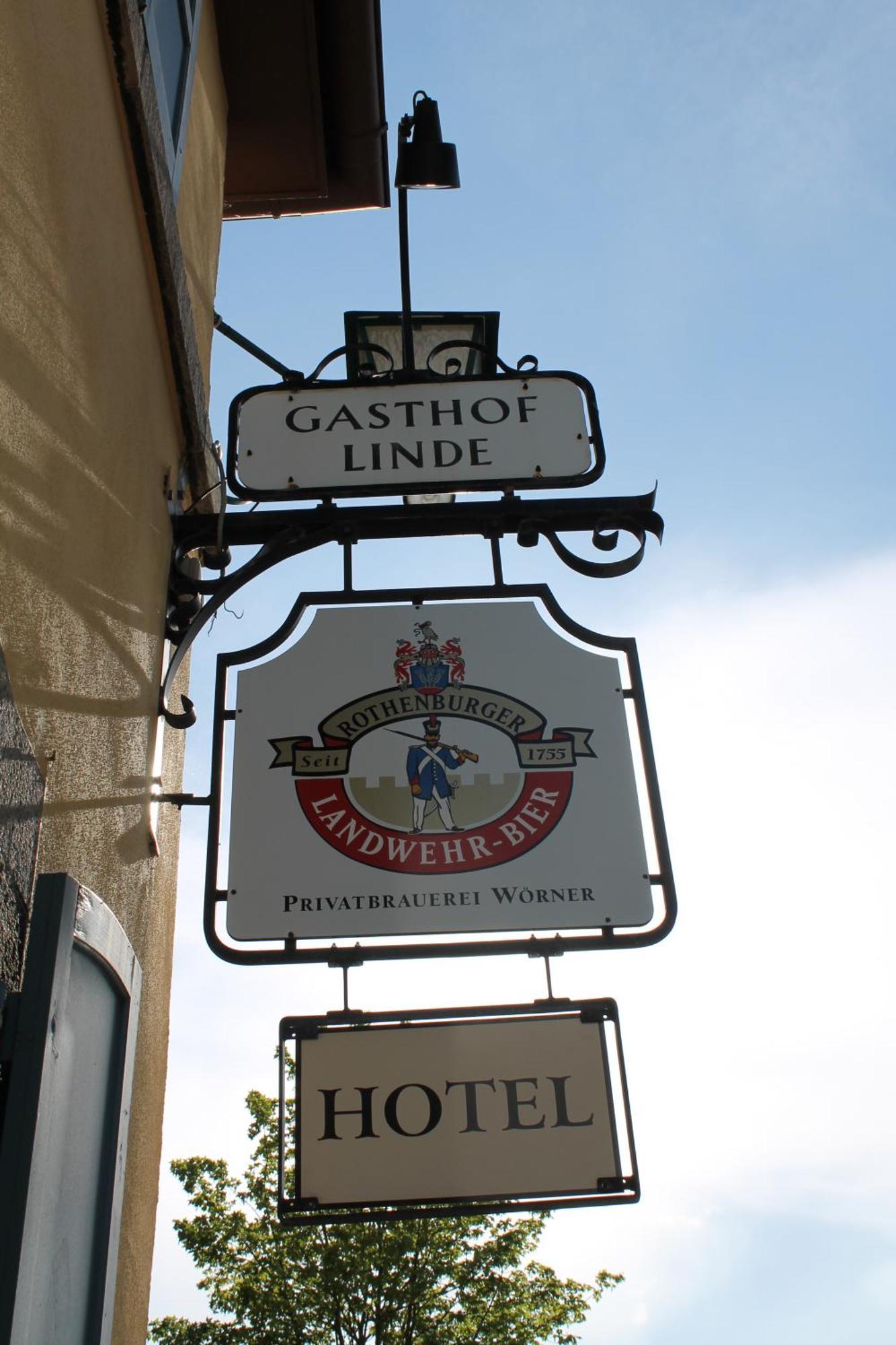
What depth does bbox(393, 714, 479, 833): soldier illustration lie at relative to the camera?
3.20 metres

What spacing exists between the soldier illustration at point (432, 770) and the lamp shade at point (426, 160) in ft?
7.83

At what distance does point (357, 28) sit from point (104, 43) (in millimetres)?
3136

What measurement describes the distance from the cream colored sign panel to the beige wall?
330mm

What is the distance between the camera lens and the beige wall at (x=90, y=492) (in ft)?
7.45

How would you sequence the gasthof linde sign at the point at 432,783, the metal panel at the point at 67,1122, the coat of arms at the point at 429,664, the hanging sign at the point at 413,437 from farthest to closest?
the hanging sign at the point at 413,437 < the coat of arms at the point at 429,664 < the gasthof linde sign at the point at 432,783 < the metal panel at the point at 67,1122

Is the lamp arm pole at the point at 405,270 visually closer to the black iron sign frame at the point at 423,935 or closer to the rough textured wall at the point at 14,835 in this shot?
the black iron sign frame at the point at 423,935

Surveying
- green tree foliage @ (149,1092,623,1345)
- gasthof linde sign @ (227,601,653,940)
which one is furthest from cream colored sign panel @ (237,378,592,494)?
green tree foliage @ (149,1092,623,1345)

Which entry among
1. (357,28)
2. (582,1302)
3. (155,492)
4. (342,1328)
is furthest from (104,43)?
(582,1302)

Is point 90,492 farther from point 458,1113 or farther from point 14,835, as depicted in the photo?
point 458,1113

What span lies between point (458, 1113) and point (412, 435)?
2.17 meters

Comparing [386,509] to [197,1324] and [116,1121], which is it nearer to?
[116,1121]

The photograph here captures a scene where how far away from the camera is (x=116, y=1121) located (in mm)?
2430

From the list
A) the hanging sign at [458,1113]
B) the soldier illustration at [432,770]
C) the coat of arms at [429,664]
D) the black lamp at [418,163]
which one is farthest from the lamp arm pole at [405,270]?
the hanging sign at [458,1113]

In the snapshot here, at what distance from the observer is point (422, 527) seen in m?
3.89
